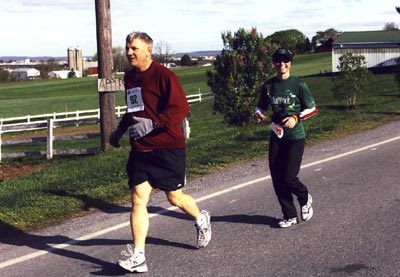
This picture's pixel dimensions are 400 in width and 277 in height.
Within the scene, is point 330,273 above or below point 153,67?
below

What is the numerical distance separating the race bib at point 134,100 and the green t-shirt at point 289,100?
5.85ft

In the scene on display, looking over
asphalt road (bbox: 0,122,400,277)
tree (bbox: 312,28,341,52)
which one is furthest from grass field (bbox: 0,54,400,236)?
tree (bbox: 312,28,341,52)

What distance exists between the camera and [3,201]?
942 centimetres

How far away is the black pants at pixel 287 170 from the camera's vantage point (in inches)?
284

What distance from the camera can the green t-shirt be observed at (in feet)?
23.4

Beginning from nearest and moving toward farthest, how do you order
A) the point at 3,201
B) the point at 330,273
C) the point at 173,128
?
the point at 330,273
the point at 173,128
the point at 3,201

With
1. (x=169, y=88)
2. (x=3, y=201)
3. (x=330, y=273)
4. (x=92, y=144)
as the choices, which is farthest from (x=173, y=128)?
(x=92, y=144)

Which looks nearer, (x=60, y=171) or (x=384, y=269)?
(x=384, y=269)

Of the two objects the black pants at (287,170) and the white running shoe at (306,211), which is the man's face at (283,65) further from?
the white running shoe at (306,211)

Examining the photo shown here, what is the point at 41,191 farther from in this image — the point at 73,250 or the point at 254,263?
the point at 254,263

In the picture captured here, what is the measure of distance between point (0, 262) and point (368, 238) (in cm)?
336

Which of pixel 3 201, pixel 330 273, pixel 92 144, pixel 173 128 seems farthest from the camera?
pixel 92 144

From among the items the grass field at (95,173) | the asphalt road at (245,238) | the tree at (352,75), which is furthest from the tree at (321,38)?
the asphalt road at (245,238)

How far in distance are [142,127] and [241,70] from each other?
44.5ft
